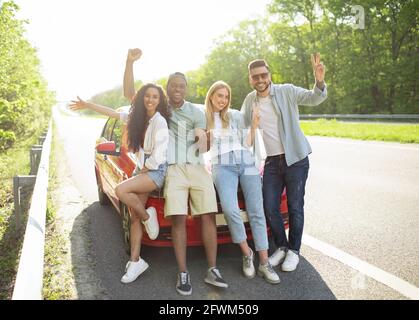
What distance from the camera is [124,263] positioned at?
4.08 m

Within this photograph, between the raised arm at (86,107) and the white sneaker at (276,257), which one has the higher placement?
the raised arm at (86,107)

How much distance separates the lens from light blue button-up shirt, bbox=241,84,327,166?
3.98 m

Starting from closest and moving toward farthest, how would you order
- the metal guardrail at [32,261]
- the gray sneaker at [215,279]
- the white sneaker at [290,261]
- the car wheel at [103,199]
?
the metal guardrail at [32,261]
the gray sneaker at [215,279]
the white sneaker at [290,261]
the car wheel at [103,199]

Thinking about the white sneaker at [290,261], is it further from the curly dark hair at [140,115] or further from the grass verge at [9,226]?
the grass verge at [9,226]

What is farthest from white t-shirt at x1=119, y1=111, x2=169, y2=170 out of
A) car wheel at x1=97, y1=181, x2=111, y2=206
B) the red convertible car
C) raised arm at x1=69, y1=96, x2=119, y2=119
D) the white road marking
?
car wheel at x1=97, y1=181, x2=111, y2=206

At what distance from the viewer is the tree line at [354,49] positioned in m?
32.0

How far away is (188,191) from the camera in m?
3.77

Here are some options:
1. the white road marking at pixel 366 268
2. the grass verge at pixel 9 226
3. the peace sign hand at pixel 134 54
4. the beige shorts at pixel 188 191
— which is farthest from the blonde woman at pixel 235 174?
the grass verge at pixel 9 226

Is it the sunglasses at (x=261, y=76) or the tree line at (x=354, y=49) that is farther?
the tree line at (x=354, y=49)

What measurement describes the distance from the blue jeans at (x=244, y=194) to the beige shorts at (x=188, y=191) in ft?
0.33

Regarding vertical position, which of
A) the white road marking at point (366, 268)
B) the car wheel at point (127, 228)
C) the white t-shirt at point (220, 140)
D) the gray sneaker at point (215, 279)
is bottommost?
the white road marking at point (366, 268)

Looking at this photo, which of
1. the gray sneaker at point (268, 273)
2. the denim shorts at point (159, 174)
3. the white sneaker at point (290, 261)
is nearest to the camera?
the gray sneaker at point (268, 273)
